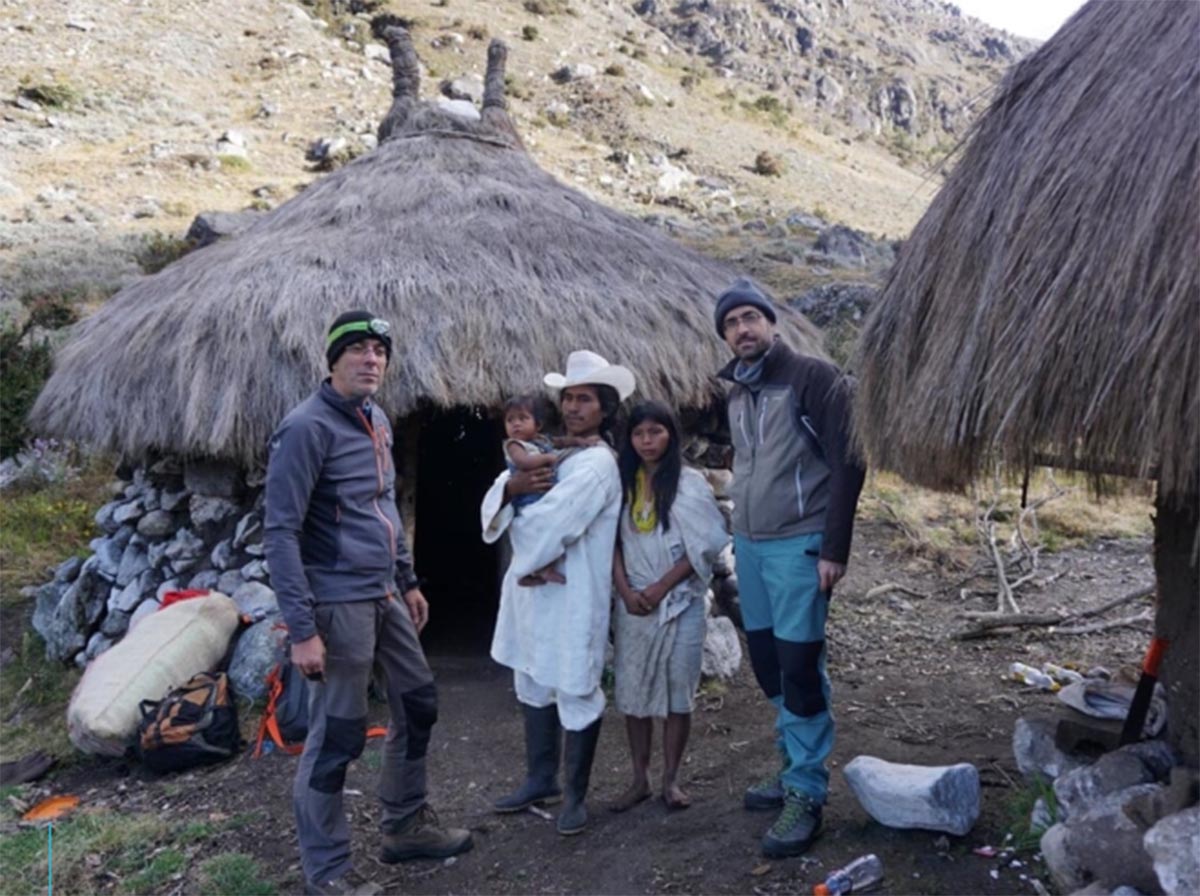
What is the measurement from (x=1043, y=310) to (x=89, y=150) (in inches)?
829

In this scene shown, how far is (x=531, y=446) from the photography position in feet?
12.2

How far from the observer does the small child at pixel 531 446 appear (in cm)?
359

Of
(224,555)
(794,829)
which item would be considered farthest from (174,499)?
(794,829)

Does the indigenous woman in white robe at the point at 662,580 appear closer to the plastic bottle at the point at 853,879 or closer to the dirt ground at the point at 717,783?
the dirt ground at the point at 717,783

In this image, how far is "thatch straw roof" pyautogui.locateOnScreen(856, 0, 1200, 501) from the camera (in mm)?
2283

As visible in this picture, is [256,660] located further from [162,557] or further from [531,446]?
[531,446]

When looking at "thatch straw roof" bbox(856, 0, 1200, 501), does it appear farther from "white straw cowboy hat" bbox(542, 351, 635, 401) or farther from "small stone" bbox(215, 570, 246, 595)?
"small stone" bbox(215, 570, 246, 595)

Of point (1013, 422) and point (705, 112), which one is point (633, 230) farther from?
point (705, 112)

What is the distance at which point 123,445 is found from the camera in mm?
5297

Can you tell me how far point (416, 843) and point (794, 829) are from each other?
4.15ft

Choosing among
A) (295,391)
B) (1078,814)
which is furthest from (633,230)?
(1078,814)

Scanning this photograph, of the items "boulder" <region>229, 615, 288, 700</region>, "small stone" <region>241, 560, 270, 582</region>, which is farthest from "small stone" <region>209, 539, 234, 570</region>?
"boulder" <region>229, 615, 288, 700</region>

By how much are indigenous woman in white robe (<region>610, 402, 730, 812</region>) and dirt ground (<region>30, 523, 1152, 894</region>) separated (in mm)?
308

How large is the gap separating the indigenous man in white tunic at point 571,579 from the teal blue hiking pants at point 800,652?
22.5 inches
